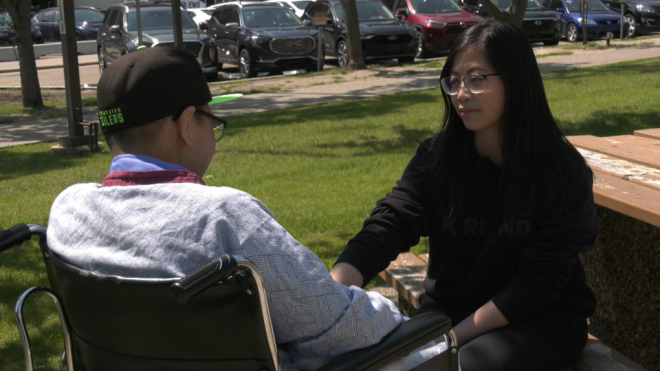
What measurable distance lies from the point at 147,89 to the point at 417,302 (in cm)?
144

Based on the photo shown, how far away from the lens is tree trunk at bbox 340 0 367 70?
1566 cm

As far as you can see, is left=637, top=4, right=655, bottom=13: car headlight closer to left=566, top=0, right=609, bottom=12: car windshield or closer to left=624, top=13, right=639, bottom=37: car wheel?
left=624, top=13, right=639, bottom=37: car wheel

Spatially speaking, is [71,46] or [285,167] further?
[71,46]

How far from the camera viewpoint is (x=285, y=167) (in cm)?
760

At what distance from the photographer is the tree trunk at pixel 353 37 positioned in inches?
616

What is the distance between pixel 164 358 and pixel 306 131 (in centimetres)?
780

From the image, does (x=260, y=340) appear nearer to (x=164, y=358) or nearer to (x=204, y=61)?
(x=164, y=358)

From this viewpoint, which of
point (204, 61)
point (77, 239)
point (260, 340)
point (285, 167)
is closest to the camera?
point (260, 340)

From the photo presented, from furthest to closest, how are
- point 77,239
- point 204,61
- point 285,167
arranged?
point 204,61 < point 285,167 < point 77,239

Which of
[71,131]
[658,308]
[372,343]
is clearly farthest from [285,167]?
[372,343]

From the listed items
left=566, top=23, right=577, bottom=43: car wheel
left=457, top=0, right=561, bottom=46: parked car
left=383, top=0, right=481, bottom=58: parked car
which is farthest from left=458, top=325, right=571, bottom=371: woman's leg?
left=566, top=23, right=577, bottom=43: car wheel

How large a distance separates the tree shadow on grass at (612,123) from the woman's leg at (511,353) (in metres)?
5.94

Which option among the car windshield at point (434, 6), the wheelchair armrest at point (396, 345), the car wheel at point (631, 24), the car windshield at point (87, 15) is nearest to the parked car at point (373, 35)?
the car windshield at point (434, 6)

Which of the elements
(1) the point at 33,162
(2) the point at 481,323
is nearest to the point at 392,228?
(2) the point at 481,323
